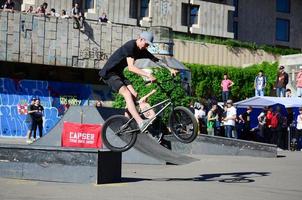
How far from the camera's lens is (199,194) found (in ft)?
30.7

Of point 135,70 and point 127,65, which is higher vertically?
point 127,65

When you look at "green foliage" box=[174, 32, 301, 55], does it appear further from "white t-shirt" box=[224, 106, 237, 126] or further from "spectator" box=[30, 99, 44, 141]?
"spectator" box=[30, 99, 44, 141]

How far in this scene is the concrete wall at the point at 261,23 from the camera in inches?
1901

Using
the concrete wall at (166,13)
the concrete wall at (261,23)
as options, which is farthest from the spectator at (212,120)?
the concrete wall at (261,23)

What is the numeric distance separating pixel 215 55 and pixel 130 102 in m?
27.1

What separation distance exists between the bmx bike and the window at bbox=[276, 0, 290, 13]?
42.0 m

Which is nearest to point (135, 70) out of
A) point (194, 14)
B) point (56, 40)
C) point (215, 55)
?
point (56, 40)

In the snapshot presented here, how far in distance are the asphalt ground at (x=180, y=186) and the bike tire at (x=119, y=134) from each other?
677 mm

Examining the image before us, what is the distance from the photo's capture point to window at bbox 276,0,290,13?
51156 mm

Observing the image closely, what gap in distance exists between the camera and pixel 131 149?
47.1 ft

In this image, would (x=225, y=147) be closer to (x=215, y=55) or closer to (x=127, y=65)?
(x=127, y=65)

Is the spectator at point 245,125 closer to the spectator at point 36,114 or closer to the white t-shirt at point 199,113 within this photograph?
the white t-shirt at point 199,113

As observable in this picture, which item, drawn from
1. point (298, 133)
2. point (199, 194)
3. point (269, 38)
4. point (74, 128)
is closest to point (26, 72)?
point (298, 133)

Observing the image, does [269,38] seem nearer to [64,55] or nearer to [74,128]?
[64,55]
